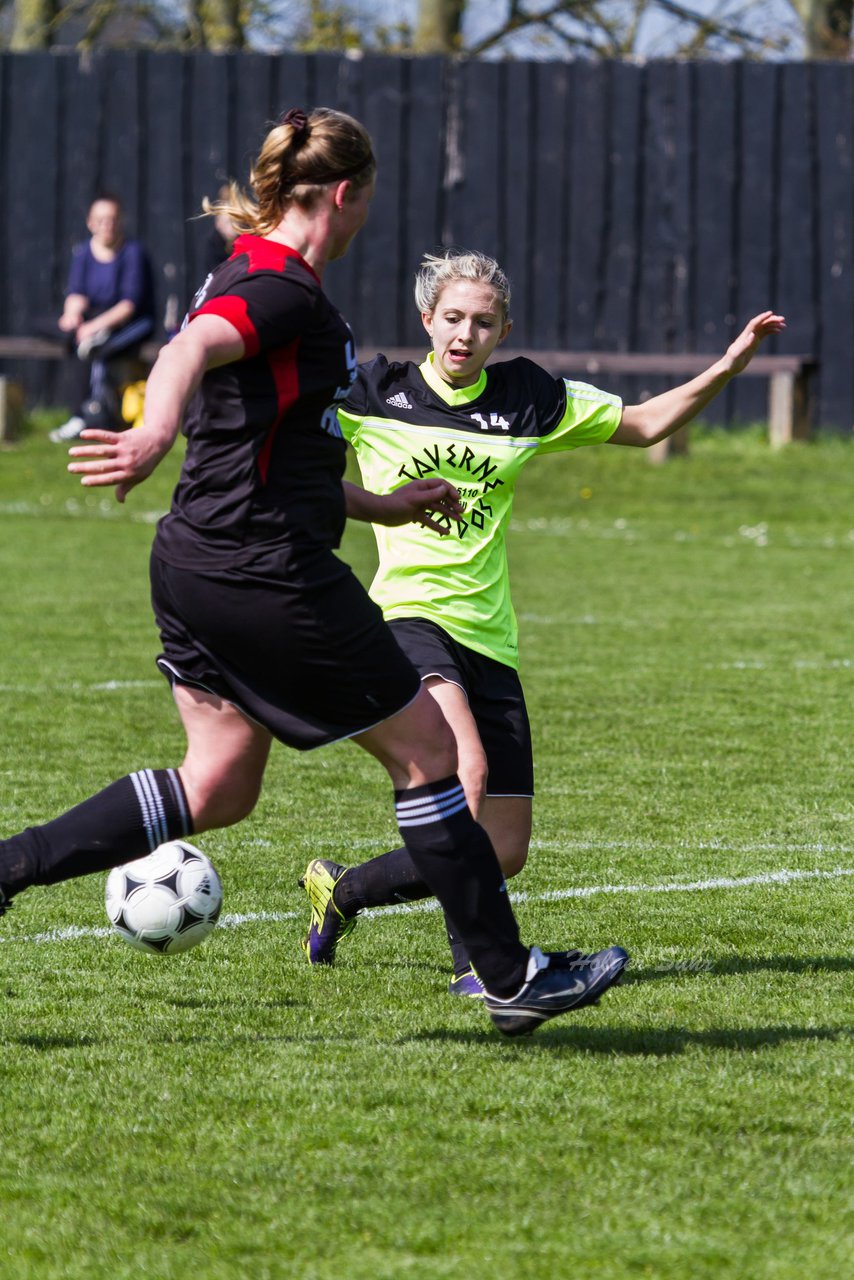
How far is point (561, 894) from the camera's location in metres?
5.62

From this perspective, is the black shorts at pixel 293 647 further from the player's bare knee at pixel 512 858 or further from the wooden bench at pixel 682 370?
the wooden bench at pixel 682 370

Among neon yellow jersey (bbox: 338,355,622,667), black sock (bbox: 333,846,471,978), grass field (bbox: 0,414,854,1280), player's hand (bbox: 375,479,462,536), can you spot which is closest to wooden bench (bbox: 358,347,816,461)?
grass field (bbox: 0,414,854,1280)

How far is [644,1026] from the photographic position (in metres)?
4.30

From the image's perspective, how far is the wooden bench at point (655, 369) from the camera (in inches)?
787

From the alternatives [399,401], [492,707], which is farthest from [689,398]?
[492,707]

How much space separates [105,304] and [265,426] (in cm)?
1465

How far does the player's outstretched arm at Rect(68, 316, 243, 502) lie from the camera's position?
3357 millimetres

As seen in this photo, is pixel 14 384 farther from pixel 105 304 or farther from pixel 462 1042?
pixel 462 1042

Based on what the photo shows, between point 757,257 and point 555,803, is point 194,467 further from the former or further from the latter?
point 757,257

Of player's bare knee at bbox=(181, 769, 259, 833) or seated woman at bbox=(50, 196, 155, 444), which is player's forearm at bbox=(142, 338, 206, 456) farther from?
seated woman at bbox=(50, 196, 155, 444)

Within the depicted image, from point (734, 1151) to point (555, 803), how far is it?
3578 mm

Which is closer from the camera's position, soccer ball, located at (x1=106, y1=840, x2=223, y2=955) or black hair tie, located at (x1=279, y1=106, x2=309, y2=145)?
black hair tie, located at (x1=279, y1=106, x2=309, y2=145)

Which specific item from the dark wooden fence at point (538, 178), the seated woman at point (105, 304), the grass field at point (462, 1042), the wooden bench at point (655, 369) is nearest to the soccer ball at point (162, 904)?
the grass field at point (462, 1042)

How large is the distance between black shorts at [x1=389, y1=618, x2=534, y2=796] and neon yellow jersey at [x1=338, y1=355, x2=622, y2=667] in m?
0.04
